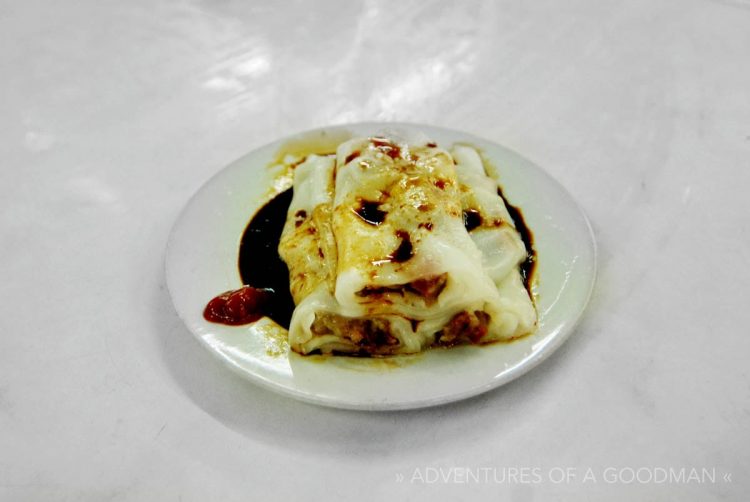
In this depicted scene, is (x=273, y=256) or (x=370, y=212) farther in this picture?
(x=273, y=256)

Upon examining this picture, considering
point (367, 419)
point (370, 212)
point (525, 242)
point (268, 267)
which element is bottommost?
point (367, 419)

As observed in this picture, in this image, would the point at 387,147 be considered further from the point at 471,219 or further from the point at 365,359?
the point at 365,359

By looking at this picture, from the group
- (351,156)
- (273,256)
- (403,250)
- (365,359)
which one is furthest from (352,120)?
(365,359)

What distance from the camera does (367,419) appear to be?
2.16m

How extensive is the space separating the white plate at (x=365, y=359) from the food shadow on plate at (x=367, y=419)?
0.18m

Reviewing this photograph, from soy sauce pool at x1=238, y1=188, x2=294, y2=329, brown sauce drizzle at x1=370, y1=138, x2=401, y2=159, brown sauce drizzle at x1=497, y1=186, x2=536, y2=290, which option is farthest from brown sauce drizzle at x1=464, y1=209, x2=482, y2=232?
soy sauce pool at x1=238, y1=188, x2=294, y2=329

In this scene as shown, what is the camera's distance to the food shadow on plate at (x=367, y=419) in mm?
2094

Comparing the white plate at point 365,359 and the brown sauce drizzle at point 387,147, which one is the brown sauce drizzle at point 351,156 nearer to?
the brown sauce drizzle at point 387,147

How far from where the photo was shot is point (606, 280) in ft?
8.70

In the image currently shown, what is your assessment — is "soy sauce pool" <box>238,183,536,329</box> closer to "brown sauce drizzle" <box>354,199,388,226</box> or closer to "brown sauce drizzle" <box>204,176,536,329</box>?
"brown sauce drizzle" <box>204,176,536,329</box>

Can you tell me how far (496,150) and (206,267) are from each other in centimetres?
139

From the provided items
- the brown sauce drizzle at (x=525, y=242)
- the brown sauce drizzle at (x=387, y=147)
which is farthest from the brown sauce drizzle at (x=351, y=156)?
the brown sauce drizzle at (x=525, y=242)

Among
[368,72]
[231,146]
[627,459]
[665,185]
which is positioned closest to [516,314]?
[627,459]

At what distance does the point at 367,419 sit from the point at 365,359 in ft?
0.68
